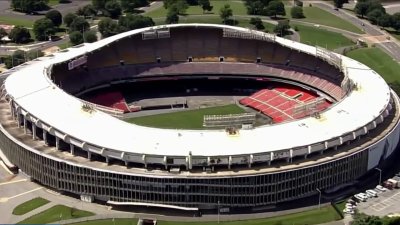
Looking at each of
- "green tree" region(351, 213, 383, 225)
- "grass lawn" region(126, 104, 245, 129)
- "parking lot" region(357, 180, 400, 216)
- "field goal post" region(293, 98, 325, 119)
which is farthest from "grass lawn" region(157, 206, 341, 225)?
"grass lawn" region(126, 104, 245, 129)

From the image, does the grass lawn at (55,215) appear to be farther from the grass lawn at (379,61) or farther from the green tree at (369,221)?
the grass lawn at (379,61)

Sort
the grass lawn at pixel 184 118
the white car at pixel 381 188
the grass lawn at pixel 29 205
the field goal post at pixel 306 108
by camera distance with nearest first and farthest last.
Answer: the grass lawn at pixel 29 205 → the white car at pixel 381 188 → the field goal post at pixel 306 108 → the grass lawn at pixel 184 118

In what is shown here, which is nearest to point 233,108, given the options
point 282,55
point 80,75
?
point 282,55

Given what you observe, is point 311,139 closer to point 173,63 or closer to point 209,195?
point 209,195

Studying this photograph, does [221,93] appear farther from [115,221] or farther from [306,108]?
[115,221]

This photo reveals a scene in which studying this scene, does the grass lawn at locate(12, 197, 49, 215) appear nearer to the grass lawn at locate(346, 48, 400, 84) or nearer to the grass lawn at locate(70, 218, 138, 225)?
the grass lawn at locate(70, 218, 138, 225)

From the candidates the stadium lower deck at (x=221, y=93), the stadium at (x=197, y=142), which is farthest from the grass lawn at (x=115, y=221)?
the stadium lower deck at (x=221, y=93)

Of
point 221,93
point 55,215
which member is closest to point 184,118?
point 221,93
